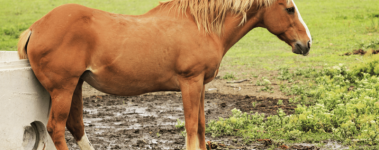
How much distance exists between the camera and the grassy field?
491cm

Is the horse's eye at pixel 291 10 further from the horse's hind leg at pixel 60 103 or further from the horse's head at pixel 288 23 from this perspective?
the horse's hind leg at pixel 60 103

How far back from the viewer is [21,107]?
132 inches

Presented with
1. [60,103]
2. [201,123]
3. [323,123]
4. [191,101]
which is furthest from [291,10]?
[60,103]

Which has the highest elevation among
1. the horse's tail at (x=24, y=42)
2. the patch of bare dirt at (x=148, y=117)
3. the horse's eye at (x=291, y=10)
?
the horse's eye at (x=291, y=10)

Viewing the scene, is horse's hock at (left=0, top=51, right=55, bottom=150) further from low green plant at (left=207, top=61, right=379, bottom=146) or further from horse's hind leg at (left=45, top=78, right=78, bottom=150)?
low green plant at (left=207, top=61, right=379, bottom=146)

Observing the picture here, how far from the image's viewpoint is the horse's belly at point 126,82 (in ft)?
10.7

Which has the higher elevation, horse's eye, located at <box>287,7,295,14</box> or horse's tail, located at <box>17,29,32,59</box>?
horse's eye, located at <box>287,7,295,14</box>

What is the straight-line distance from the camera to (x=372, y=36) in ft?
38.5

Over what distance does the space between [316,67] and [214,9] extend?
20.7 feet

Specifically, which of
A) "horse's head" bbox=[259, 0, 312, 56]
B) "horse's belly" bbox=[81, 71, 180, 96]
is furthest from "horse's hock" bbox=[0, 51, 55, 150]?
"horse's head" bbox=[259, 0, 312, 56]

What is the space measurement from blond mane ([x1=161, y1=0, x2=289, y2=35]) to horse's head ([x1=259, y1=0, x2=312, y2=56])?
103 millimetres

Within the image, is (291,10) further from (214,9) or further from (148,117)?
(148,117)

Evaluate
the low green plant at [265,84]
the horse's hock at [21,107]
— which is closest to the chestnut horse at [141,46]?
the horse's hock at [21,107]

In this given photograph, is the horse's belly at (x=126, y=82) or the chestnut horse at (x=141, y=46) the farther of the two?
the horse's belly at (x=126, y=82)
